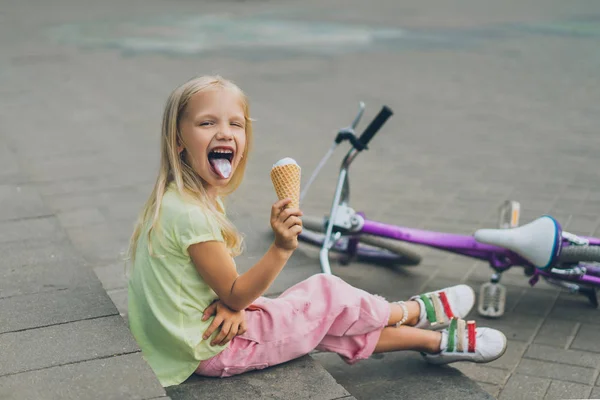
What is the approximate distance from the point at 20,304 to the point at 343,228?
1.77 metres

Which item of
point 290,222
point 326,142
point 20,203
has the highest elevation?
point 290,222

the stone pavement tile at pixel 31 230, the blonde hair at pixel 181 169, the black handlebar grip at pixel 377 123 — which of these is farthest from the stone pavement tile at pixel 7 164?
the blonde hair at pixel 181 169

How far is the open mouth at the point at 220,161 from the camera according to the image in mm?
3115

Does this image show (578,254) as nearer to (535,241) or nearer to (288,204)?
(535,241)

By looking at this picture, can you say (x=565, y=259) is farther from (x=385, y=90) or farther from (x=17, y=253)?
(x=385, y=90)

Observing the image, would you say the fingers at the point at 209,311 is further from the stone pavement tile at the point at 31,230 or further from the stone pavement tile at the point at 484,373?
the stone pavement tile at the point at 31,230

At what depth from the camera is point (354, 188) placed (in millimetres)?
6348

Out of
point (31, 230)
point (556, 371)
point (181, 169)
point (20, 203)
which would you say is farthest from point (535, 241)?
point (20, 203)

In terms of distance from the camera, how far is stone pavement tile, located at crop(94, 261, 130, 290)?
460cm

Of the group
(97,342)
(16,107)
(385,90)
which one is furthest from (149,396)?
(385,90)

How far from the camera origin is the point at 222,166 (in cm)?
312

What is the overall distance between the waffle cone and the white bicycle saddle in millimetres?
1643

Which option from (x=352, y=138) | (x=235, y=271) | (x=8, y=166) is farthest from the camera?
(x=8, y=166)

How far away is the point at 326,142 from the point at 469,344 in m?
4.05
